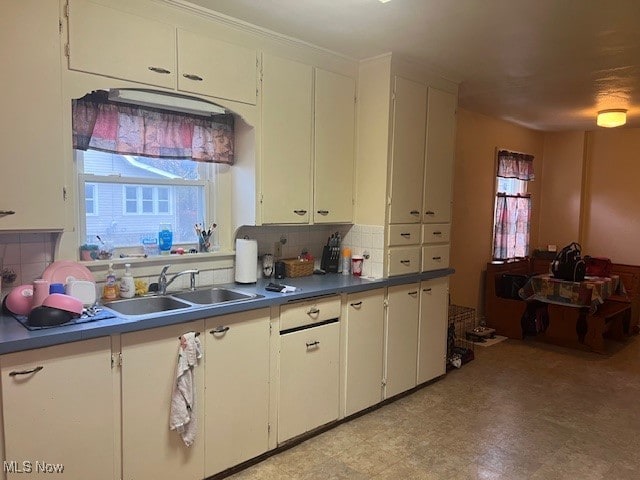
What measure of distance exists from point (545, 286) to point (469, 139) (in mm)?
1756

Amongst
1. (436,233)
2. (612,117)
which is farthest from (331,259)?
(612,117)

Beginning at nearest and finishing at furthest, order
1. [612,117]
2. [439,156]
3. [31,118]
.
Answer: [31,118], [439,156], [612,117]

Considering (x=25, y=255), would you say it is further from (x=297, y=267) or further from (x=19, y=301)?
(x=297, y=267)

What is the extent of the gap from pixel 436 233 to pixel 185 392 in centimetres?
240

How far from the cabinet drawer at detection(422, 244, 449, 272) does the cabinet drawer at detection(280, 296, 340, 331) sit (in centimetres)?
104

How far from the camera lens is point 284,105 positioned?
3002mm

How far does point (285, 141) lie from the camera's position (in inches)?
119

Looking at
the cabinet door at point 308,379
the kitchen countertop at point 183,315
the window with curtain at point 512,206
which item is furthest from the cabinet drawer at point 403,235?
the window with curtain at point 512,206

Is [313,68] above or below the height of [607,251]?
above

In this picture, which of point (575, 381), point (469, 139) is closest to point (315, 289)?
point (575, 381)

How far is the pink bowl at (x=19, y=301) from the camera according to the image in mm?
2062

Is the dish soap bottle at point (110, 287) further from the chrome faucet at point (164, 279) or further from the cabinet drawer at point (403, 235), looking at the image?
the cabinet drawer at point (403, 235)

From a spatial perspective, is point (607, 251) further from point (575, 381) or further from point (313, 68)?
point (313, 68)

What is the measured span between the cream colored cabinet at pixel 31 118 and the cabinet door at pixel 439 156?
2565 millimetres
